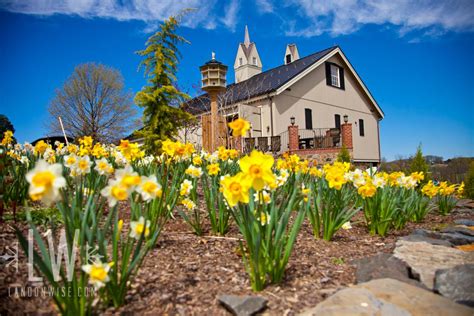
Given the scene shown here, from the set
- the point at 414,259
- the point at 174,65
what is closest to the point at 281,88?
the point at 174,65

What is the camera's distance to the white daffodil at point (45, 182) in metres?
0.94

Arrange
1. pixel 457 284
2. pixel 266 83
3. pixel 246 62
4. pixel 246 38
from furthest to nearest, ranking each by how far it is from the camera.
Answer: pixel 246 38, pixel 246 62, pixel 266 83, pixel 457 284

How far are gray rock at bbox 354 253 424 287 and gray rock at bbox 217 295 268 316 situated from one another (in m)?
0.64

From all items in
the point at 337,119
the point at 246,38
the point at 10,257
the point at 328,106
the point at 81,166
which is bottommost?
the point at 10,257

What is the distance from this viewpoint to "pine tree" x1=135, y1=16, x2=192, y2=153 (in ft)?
26.7

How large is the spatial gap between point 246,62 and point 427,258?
23.3 meters

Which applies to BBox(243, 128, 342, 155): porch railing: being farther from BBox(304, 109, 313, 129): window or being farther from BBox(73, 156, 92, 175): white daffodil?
BBox(73, 156, 92, 175): white daffodil

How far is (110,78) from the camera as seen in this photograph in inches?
773

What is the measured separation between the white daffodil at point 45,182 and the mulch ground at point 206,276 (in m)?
0.60

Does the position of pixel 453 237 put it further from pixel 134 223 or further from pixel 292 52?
pixel 292 52

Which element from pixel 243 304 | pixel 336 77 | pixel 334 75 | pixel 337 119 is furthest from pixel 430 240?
pixel 336 77

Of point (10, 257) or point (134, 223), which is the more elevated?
point (134, 223)

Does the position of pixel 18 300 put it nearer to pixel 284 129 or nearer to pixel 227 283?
pixel 227 283

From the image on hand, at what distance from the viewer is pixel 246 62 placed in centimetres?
2347
